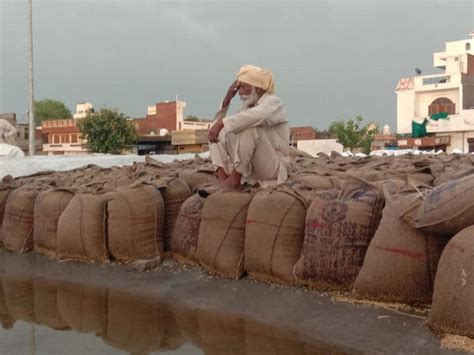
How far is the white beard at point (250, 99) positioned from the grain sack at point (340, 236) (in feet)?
3.80

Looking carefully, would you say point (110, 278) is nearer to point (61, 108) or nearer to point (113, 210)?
point (113, 210)

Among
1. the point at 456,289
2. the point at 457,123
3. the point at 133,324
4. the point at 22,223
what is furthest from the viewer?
the point at 457,123

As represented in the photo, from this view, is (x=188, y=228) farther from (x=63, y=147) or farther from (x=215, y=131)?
(x=63, y=147)

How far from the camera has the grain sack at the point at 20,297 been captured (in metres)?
2.81

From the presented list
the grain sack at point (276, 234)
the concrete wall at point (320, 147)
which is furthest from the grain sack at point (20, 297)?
the concrete wall at point (320, 147)

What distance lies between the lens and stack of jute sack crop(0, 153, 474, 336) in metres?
2.32

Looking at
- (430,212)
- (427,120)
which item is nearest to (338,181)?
(430,212)

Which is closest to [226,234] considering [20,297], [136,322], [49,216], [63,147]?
[136,322]

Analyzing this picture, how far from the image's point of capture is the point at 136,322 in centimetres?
259

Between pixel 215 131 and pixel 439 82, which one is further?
pixel 439 82

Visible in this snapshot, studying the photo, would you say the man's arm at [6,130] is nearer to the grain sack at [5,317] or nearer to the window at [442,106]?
the grain sack at [5,317]

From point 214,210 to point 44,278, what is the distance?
50.7 inches

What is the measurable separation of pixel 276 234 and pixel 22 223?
2358mm

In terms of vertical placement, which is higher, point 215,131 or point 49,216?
point 215,131
